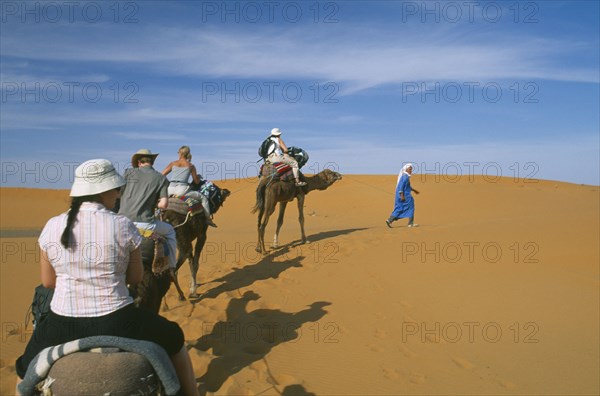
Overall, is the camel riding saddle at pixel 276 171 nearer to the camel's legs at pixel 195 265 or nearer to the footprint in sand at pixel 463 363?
the camel's legs at pixel 195 265

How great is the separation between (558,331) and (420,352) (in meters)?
2.22

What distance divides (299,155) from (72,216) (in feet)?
34.0

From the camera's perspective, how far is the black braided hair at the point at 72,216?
3229 mm

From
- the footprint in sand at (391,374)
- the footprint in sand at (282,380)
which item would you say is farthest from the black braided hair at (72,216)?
the footprint in sand at (391,374)

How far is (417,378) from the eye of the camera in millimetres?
5738

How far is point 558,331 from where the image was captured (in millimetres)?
7043

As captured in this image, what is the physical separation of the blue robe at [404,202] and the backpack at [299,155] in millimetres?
3760

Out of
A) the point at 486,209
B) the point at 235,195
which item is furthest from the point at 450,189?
the point at 235,195

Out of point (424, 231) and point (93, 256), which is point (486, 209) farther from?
point (93, 256)

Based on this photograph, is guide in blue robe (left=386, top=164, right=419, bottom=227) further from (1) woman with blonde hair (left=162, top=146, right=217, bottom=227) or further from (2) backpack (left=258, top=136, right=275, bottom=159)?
(1) woman with blonde hair (left=162, top=146, right=217, bottom=227)

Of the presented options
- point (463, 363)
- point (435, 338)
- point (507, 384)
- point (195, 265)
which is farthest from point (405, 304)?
point (195, 265)

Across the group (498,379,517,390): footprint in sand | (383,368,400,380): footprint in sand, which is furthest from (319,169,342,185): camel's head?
(498,379,517,390): footprint in sand

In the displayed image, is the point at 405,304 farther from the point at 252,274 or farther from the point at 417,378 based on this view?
the point at 252,274

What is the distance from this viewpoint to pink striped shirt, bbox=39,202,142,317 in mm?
3271
